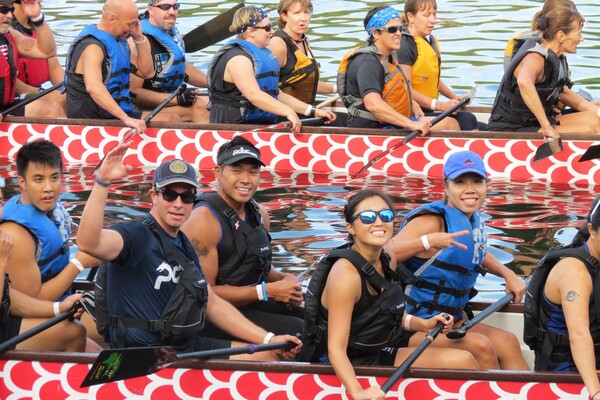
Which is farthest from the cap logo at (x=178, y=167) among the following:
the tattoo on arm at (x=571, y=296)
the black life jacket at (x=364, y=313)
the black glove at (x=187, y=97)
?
the black glove at (x=187, y=97)

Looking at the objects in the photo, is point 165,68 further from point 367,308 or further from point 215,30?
point 367,308

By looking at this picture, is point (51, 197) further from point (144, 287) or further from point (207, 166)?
point (207, 166)

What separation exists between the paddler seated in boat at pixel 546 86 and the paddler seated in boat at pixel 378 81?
27.4 inches

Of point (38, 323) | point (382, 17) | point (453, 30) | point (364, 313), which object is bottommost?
point (38, 323)

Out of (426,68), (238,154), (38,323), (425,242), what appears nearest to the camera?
(38,323)

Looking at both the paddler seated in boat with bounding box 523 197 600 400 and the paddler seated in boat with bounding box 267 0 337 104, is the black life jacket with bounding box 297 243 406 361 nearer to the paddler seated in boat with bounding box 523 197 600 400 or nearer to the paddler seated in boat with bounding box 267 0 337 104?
the paddler seated in boat with bounding box 523 197 600 400

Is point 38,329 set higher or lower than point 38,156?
lower

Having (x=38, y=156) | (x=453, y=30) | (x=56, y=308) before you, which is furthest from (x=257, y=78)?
(x=453, y=30)

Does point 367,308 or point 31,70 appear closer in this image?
point 367,308

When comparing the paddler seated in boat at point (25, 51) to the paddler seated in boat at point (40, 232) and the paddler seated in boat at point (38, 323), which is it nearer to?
the paddler seated in boat at point (40, 232)

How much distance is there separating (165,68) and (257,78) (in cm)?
117

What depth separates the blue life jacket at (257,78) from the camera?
10461mm

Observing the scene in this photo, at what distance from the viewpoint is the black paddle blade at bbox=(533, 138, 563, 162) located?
1044 cm

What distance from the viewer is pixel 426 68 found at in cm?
1134
